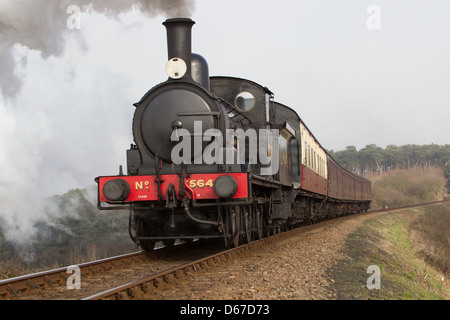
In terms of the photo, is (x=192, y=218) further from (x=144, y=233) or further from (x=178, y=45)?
(x=178, y=45)

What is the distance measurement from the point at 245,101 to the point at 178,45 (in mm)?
2244

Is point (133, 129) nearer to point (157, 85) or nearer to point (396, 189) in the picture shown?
point (157, 85)

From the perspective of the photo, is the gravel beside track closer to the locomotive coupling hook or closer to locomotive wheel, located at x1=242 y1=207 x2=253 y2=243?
locomotive wheel, located at x1=242 y1=207 x2=253 y2=243

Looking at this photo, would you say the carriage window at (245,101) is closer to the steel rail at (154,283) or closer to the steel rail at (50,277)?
the steel rail at (154,283)

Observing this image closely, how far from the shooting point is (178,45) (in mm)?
7465

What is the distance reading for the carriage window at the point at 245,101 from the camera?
9.20m

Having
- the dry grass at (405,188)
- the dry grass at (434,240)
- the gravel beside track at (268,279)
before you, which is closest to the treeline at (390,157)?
the dry grass at (405,188)

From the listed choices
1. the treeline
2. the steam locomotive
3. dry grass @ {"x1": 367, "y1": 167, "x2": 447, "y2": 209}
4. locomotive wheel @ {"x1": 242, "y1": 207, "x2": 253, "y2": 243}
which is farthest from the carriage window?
the treeline

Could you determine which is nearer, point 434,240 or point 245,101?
point 245,101

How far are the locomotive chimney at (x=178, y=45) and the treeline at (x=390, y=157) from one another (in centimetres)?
6981

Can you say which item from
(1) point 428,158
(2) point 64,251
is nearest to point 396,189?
(1) point 428,158

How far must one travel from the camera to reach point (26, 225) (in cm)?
1470

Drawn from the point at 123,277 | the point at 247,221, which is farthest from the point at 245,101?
the point at 123,277
